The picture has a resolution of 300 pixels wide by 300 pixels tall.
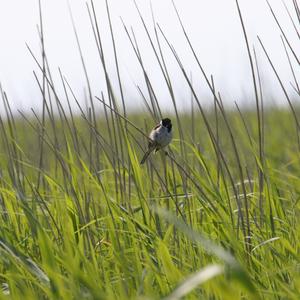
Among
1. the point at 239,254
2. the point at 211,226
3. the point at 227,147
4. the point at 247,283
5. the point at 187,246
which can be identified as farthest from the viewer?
the point at 227,147

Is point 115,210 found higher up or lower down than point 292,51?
lower down

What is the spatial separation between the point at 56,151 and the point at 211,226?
0.69m

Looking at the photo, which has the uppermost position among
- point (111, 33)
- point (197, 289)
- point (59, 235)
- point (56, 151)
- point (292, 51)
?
point (111, 33)

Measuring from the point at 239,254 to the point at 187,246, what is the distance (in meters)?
0.35

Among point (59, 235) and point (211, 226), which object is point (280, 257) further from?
point (59, 235)

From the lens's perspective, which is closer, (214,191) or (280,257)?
(280,257)

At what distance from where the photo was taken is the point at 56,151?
9.96 ft

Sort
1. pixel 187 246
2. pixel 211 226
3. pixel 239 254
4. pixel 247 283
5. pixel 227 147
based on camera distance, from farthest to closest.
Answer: pixel 227 147, pixel 211 226, pixel 187 246, pixel 239 254, pixel 247 283

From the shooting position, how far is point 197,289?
2.68 m

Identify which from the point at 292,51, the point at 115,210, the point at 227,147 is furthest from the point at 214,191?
the point at 227,147

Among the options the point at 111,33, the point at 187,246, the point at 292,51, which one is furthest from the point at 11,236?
the point at 292,51

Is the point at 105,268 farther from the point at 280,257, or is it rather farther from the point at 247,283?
the point at 247,283

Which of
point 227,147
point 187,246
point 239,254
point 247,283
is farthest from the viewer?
point 227,147

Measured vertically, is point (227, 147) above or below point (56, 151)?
below
